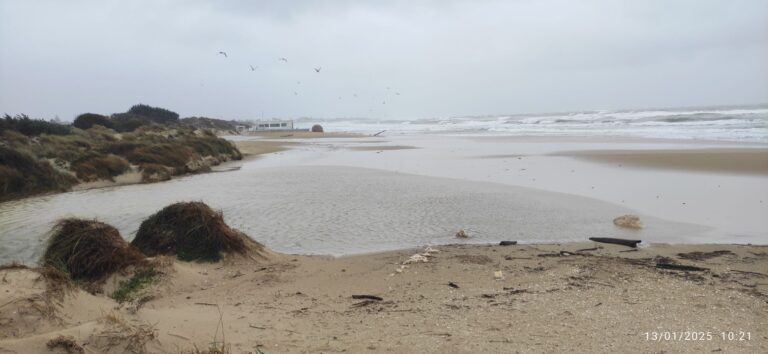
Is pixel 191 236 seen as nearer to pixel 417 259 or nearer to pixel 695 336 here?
pixel 417 259

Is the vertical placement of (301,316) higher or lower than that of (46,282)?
lower

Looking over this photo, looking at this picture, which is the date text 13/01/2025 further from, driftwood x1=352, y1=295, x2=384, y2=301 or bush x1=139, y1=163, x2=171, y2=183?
bush x1=139, y1=163, x2=171, y2=183

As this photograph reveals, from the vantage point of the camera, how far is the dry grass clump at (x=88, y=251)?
550cm

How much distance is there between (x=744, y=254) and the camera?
6.51 metres

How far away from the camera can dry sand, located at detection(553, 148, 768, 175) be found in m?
15.8

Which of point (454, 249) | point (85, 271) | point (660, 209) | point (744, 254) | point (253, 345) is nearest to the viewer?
point (253, 345)

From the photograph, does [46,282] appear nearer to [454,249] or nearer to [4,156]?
[454,249]

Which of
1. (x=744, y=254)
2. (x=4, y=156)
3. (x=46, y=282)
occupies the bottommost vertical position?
(x=744, y=254)

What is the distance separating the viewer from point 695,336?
12.8 feet

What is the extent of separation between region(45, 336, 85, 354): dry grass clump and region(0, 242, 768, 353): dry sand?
0.16ft

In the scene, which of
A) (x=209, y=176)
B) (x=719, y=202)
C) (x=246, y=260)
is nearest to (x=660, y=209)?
(x=719, y=202)

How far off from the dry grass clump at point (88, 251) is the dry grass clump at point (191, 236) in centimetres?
77

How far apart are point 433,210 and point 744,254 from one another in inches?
212

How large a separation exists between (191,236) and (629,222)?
721 cm
